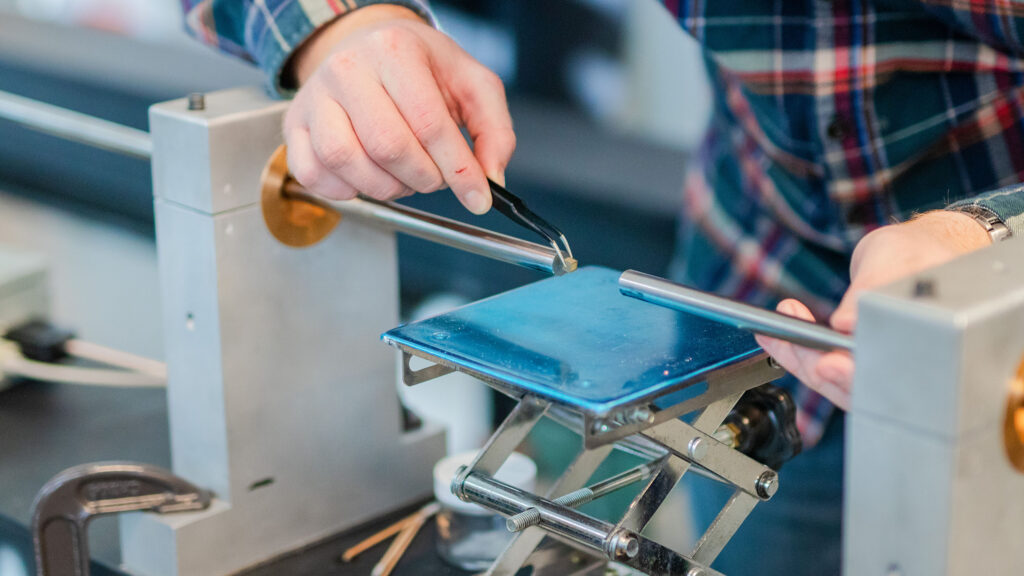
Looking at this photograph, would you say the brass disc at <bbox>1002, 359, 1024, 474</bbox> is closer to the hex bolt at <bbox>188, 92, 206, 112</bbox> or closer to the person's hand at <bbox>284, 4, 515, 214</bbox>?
the person's hand at <bbox>284, 4, 515, 214</bbox>

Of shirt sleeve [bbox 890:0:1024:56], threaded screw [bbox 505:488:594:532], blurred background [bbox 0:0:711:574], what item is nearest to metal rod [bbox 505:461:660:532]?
threaded screw [bbox 505:488:594:532]

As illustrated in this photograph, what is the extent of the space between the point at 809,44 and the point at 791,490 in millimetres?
485

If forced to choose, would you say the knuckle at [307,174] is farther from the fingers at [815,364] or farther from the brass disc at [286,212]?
the fingers at [815,364]

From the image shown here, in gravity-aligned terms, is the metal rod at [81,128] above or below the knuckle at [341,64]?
below

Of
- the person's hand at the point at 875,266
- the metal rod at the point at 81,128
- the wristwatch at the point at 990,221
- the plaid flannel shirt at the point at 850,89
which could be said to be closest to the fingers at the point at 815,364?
the person's hand at the point at 875,266

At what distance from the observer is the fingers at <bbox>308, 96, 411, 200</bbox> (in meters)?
0.79

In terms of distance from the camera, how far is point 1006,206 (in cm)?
63

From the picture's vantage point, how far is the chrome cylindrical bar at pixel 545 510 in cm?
65

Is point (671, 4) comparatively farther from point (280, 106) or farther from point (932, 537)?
point (932, 537)

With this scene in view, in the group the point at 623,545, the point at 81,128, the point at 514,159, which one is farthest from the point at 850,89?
the point at 514,159

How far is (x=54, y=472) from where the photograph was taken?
3.32ft

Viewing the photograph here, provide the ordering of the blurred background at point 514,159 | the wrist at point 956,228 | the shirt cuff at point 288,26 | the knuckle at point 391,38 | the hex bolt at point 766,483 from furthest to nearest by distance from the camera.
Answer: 1. the blurred background at point 514,159
2. the shirt cuff at point 288,26
3. the knuckle at point 391,38
4. the hex bolt at point 766,483
5. the wrist at point 956,228

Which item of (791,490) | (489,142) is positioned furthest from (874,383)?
(791,490)

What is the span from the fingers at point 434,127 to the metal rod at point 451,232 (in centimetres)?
2
